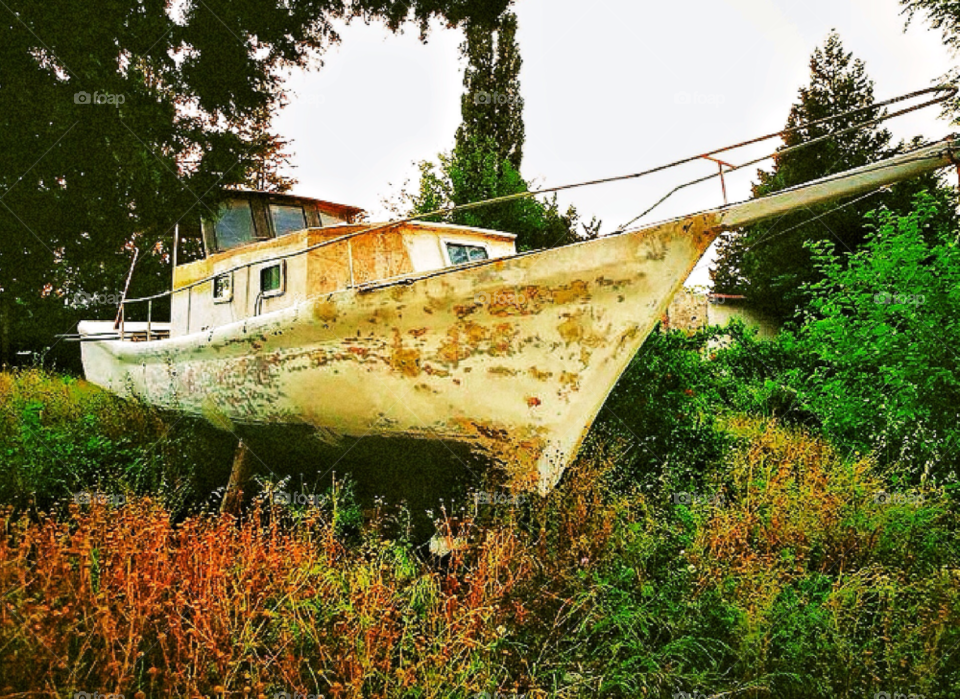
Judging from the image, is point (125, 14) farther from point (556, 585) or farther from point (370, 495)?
point (556, 585)

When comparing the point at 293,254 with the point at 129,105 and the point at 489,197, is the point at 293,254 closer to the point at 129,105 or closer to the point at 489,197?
the point at 129,105

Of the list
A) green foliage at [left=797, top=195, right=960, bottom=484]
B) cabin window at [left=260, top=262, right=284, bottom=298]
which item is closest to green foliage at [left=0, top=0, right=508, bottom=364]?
cabin window at [left=260, top=262, right=284, bottom=298]

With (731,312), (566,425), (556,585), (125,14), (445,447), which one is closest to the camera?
(556,585)

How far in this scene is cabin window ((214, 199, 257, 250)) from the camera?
22.8ft

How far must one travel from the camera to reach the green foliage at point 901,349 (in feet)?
16.6

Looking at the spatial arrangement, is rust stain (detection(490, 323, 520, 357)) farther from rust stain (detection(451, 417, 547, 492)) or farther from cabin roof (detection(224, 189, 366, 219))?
cabin roof (detection(224, 189, 366, 219))

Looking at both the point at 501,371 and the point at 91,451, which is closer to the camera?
the point at 501,371

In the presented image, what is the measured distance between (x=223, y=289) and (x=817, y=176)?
728 inches

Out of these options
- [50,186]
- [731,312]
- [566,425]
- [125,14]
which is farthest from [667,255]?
[731,312]

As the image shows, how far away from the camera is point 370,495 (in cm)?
571

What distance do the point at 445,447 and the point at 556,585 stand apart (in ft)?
4.63

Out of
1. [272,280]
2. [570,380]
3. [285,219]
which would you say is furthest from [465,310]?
[285,219]

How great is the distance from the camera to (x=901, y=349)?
527 centimetres

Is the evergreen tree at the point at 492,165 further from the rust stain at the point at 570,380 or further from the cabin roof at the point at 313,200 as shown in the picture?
the rust stain at the point at 570,380
